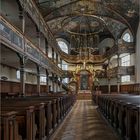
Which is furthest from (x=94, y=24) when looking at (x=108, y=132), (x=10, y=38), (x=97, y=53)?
(x=108, y=132)

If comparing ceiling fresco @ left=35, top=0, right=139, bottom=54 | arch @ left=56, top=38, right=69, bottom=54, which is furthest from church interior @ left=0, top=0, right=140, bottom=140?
arch @ left=56, top=38, right=69, bottom=54

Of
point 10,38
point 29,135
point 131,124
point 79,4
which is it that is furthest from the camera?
point 79,4

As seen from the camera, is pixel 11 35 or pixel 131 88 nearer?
pixel 11 35

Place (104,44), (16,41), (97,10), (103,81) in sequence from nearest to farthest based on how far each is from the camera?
(16,41), (97,10), (103,81), (104,44)

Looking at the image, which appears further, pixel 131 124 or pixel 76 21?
pixel 76 21

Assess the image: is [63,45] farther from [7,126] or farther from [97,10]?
[7,126]

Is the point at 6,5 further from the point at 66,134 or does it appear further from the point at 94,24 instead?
the point at 94,24

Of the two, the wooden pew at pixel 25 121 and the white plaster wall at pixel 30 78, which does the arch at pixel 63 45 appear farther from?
the wooden pew at pixel 25 121

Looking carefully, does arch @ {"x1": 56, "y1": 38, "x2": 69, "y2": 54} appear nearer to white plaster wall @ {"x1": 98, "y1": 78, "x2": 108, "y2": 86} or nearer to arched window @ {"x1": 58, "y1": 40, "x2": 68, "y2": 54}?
arched window @ {"x1": 58, "y1": 40, "x2": 68, "y2": 54}

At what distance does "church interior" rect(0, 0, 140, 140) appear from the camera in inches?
254

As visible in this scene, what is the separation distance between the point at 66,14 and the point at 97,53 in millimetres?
16881

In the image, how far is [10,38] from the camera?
13.0 metres

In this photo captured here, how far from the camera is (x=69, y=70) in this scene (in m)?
46.2

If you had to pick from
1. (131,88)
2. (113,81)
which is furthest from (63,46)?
(131,88)
